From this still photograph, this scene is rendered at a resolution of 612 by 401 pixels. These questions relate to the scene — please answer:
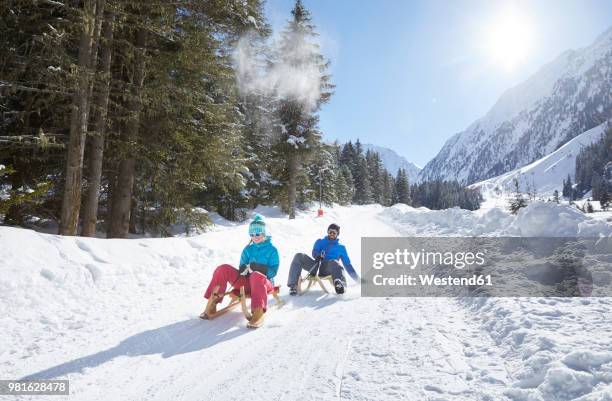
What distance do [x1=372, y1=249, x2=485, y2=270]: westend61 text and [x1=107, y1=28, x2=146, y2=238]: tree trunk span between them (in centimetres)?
709

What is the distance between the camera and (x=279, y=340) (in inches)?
170

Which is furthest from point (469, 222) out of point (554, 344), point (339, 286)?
point (554, 344)

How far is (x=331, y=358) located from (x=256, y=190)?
23.4 metres

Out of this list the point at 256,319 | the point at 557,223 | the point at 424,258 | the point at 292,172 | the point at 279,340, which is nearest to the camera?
the point at 279,340

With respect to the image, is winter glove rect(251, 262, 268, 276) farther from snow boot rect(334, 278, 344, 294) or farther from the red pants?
snow boot rect(334, 278, 344, 294)

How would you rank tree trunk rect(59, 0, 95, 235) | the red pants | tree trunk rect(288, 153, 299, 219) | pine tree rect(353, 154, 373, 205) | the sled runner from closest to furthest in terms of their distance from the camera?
1. the sled runner
2. the red pants
3. tree trunk rect(59, 0, 95, 235)
4. tree trunk rect(288, 153, 299, 219)
5. pine tree rect(353, 154, 373, 205)

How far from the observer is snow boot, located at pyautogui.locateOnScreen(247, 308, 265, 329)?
15.7 feet

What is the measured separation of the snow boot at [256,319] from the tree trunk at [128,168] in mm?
6574

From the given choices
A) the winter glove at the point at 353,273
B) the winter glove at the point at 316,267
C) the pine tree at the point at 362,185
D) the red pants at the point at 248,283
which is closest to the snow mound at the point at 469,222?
the winter glove at the point at 353,273

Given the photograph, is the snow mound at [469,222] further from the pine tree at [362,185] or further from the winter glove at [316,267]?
the pine tree at [362,185]

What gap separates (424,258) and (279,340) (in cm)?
591

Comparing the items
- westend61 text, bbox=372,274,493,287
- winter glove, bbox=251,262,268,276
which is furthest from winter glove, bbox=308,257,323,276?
winter glove, bbox=251,262,268,276

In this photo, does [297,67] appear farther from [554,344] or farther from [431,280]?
[554,344]

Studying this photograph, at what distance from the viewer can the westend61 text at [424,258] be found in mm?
7648
